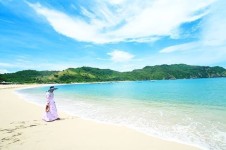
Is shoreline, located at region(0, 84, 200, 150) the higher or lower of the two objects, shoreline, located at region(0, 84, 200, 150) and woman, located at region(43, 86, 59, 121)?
the lower

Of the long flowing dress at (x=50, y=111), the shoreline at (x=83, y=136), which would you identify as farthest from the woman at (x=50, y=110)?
the shoreline at (x=83, y=136)

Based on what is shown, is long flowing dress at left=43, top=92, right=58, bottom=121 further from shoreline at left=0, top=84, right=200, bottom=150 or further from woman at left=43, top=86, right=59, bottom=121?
shoreline at left=0, top=84, right=200, bottom=150

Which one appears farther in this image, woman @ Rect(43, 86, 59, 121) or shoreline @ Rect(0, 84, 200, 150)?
woman @ Rect(43, 86, 59, 121)

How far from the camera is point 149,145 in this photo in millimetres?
7691

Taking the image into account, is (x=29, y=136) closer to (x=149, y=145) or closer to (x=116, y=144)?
(x=116, y=144)

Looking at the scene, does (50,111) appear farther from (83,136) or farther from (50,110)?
(83,136)

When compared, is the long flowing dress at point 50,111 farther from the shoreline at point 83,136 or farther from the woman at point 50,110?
the shoreline at point 83,136

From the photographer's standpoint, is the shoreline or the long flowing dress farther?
the long flowing dress

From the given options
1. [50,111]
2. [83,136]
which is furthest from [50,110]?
[83,136]

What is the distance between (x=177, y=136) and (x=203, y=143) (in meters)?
1.32

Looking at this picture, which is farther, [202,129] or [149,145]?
[202,129]

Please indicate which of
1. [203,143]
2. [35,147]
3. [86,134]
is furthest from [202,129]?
[35,147]

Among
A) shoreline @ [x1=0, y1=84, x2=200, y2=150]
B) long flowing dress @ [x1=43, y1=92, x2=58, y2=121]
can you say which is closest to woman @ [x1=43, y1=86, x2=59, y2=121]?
long flowing dress @ [x1=43, y1=92, x2=58, y2=121]

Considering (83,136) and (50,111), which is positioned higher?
(50,111)
